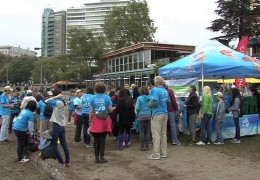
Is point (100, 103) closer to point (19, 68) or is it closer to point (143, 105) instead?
point (143, 105)

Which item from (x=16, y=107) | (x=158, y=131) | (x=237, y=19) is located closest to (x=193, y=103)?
(x=158, y=131)

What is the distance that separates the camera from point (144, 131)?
383 inches

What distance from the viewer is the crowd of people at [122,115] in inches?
310

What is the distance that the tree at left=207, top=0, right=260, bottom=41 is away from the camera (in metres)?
38.9

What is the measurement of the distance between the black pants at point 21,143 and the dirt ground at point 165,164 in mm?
244

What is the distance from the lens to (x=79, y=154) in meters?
9.34

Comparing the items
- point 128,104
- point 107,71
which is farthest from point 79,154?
point 107,71

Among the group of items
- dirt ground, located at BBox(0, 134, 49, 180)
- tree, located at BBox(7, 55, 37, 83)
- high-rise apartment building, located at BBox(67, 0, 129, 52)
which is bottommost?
dirt ground, located at BBox(0, 134, 49, 180)

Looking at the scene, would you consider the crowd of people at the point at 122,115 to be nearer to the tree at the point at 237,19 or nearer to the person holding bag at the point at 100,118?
the person holding bag at the point at 100,118

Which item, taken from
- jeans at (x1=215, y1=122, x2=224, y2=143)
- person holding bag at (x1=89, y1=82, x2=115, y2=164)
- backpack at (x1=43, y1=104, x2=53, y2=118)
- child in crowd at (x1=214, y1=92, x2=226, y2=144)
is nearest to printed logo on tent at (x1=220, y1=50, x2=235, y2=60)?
child in crowd at (x1=214, y1=92, x2=226, y2=144)

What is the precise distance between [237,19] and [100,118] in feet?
119

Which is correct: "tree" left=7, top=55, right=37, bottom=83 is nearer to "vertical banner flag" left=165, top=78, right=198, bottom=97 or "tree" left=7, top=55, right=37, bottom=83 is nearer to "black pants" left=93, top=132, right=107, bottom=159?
"vertical banner flag" left=165, top=78, right=198, bottom=97

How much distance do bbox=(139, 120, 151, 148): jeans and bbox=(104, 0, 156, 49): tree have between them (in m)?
49.0

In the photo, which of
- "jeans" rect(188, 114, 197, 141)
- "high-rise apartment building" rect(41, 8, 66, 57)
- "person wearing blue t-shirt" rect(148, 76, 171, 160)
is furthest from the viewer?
"high-rise apartment building" rect(41, 8, 66, 57)
